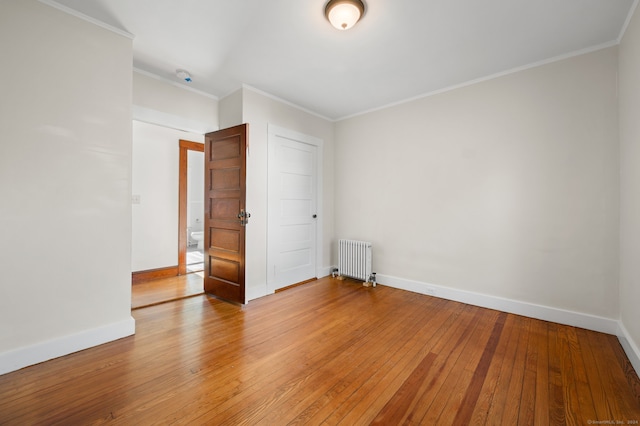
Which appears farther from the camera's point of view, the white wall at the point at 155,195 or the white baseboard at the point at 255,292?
the white wall at the point at 155,195

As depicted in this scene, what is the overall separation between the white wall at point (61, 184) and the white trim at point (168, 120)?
0.60 metres

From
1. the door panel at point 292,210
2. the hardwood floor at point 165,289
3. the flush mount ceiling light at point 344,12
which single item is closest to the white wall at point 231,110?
the door panel at point 292,210

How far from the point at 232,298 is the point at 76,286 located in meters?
1.52

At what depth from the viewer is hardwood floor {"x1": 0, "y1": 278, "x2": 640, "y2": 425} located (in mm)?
1560

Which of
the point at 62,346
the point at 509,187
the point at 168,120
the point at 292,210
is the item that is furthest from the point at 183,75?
the point at 509,187

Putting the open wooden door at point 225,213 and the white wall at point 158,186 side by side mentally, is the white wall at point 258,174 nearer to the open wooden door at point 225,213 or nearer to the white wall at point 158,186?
the open wooden door at point 225,213

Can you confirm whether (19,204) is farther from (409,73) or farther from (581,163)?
(581,163)

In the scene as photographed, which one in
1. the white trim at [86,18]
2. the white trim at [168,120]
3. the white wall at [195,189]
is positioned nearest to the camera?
the white trim at [86,18]

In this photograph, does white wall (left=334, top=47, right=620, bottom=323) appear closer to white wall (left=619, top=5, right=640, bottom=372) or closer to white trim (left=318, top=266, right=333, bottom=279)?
white wall (left=619, top=5, right=640, bottom=372)

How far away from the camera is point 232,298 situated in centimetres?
331

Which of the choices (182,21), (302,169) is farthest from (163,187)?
(182,21)

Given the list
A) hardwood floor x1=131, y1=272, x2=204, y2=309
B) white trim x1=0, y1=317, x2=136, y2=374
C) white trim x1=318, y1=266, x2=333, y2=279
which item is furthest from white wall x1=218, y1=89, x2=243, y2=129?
white trim x1=318, y1=266, x2=333, y2=279

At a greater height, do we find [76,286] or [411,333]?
[76,286]

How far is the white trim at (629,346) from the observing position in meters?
1.94
